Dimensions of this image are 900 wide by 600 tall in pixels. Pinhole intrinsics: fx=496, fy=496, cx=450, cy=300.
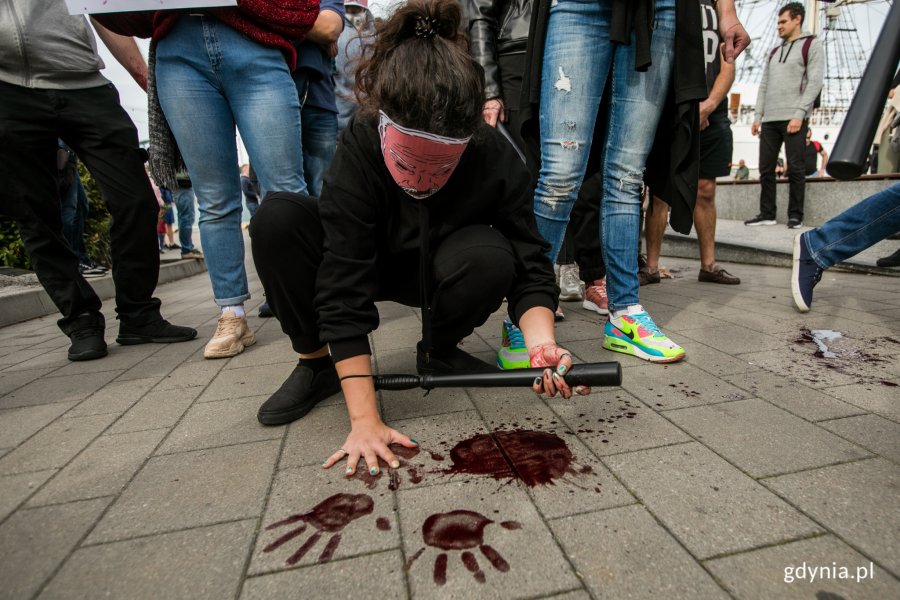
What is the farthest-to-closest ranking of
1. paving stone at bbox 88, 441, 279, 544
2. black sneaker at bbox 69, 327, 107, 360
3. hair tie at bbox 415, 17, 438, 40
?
black sneaker at bbox 69, 327, 107, 360 < hair tie at bbox 415, 17, 438, 40 < paving stone at bbox 88, 441, 279, 544

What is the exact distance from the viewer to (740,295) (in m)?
3.17

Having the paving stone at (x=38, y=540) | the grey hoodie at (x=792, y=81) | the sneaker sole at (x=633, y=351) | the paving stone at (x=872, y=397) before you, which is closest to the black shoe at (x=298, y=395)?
the paving stone at (x=38, y=540)

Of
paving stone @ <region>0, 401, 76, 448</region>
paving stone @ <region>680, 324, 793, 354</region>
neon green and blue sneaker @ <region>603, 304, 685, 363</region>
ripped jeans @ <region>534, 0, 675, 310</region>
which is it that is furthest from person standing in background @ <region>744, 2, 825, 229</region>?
paving stone @ <region>0, 401, 76, 448</region>

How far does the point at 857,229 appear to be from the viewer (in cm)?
247

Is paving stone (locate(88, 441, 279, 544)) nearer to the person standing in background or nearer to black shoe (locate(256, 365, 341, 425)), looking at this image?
black shoe (locate(256, 365, 341, 425))

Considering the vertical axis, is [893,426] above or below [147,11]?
below

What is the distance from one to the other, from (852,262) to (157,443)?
4.64 m

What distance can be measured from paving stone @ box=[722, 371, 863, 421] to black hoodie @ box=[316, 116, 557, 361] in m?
0.77

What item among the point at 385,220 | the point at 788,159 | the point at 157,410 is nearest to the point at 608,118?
the point at 385,220

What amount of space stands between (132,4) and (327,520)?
2.04m

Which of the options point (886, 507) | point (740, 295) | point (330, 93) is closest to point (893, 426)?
point (886, 507)

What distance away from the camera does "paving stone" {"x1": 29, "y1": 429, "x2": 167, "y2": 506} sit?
1225 mm

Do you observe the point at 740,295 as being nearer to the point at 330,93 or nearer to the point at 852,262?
the point at 852,262

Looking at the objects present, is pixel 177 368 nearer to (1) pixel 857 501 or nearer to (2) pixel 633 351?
(2) pixel 633 351
